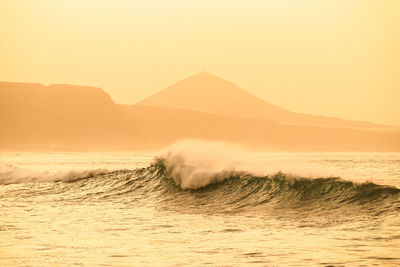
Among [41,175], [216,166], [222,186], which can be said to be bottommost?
[41,175]

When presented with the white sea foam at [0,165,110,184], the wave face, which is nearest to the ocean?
the wave face

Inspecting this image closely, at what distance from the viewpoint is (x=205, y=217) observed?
16.3 meters

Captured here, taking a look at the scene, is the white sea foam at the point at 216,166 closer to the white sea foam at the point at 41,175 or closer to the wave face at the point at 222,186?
the wave face at the point at 222,186

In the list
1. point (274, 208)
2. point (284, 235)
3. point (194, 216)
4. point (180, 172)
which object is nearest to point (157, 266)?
point (284, 235)

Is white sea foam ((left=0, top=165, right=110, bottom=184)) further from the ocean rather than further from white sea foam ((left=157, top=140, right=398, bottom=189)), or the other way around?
white sea foam ((left=157, top=140, right=398, bottom=189))

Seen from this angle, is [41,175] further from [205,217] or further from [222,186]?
[205,217]

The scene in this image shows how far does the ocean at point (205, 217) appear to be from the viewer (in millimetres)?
10969

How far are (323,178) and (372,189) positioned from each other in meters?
2.53

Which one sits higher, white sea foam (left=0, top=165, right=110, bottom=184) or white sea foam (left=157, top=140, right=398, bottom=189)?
white sea foam (left=157, top=140, right=398, bottom=189)

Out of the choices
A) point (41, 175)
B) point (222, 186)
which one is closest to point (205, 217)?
point (222, 186)

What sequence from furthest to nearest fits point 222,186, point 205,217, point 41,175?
point 41,175 < point 222,186 < point 205,217

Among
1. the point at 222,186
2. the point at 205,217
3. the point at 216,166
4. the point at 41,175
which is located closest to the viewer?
the point at 205,217

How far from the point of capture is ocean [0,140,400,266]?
36.0ft

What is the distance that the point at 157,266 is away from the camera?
33.8ft
